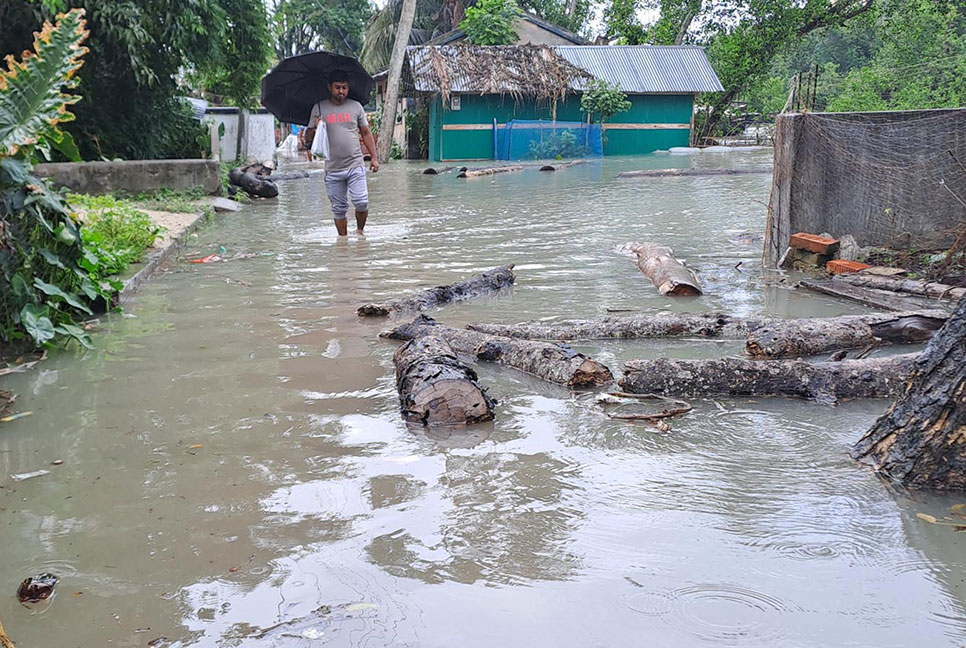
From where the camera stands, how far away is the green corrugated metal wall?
33.2 m

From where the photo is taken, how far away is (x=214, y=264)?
9.48 m

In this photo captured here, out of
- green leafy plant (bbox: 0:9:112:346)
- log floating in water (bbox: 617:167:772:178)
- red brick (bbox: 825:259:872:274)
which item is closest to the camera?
green leafy plant (bbox: 0:9:112:346)

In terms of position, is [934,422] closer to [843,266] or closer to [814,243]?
[843,266]

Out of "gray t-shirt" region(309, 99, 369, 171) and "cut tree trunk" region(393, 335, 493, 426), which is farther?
"gray t-shirt" region(309, 99, 369, 171)

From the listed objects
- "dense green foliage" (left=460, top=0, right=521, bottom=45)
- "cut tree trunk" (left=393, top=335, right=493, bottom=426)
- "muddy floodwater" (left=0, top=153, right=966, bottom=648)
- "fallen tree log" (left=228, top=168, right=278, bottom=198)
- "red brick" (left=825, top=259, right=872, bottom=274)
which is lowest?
"muddy floodwater" (left=0, top=153, right=966, bottom=648)

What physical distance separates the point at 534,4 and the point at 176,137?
31.1 meters

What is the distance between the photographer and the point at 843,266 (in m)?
7.98

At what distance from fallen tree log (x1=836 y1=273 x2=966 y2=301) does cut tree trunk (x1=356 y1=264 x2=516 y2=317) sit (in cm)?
296

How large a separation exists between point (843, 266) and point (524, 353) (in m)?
4.05

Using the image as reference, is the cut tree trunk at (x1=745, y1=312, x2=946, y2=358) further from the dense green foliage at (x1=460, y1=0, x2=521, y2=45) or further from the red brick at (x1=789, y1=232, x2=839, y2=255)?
the dense green foliage at (x1=460, y1=0, x2=521, y2=45)

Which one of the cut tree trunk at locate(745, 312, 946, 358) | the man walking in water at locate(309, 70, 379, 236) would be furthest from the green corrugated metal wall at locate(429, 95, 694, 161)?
the cut tree trunk at locate(745, 312, 946, 358)

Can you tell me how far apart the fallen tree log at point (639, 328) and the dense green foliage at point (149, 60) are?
9561 millimetres

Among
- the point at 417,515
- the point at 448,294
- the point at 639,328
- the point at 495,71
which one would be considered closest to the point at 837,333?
the point at 639,328

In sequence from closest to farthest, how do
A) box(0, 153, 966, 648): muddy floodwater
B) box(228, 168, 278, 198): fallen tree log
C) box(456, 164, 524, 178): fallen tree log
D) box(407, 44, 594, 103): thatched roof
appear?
box(0, 153, 966, 648): muddy floodwater, box(228, 168, 278, 198): fallen tree log, box(456, 164, 524, 178): fallen tree log, box(407, 44, 594, 103): thatched roof
